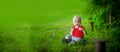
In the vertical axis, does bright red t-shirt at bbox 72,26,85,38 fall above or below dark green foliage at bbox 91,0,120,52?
below

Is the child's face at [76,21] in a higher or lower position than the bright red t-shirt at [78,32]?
higher

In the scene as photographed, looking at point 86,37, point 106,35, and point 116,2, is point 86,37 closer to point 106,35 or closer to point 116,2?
point 106,35

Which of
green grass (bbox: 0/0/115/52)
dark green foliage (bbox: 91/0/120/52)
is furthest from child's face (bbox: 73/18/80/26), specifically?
dark green foliage (bbox: 91/0/120/52)

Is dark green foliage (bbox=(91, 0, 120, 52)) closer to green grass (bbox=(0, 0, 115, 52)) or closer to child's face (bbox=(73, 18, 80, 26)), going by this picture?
green grass (bbox=(0, 0, 115, 52))

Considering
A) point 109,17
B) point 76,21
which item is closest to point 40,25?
point 76,21

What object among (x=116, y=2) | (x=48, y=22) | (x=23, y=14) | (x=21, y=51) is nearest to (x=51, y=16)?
(x=48, y=22)

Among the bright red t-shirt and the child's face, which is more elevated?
the child's face

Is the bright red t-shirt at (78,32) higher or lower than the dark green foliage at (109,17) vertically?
lower

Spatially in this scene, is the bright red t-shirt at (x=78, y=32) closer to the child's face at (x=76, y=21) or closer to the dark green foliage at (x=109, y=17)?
the child's face at (x=76, y=21)

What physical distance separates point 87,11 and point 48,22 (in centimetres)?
46

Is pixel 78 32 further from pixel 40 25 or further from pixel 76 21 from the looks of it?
pixel 40 25

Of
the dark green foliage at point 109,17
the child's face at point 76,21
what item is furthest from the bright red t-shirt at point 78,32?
the dark green foliage at point 109,17

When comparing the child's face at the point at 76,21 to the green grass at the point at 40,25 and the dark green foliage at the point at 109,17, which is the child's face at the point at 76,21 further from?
the dark green foliage at the point at 109,17

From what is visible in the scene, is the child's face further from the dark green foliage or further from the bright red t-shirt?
the dark green foliage
